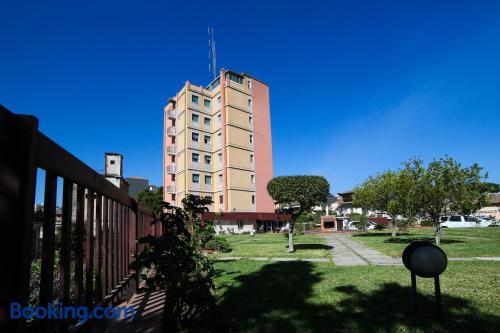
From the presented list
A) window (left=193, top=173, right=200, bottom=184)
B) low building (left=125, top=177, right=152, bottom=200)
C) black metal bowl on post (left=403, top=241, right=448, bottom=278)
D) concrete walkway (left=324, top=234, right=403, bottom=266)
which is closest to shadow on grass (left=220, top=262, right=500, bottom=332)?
black metal bowl on post (left=403, top=241, right=448, bottom=278)

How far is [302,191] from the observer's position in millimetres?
13883

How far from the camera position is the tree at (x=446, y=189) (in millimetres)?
14461

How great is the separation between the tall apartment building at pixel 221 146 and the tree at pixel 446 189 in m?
28.7

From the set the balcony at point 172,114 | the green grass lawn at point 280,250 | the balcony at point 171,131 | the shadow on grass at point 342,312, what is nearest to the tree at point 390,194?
the green grass lawn at point 280,250

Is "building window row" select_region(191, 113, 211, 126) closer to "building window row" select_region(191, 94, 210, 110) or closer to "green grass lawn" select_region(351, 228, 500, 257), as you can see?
"building window row" select_region(191, 94, 210, 110)

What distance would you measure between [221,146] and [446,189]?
32.6m

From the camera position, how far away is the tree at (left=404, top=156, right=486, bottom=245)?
14.5 metres

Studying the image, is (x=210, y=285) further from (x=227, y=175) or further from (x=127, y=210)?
(x=227, y=175)

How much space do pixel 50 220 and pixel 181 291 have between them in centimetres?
170

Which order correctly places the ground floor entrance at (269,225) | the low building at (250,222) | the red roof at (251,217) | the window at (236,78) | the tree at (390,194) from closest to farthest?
the tree at (390,194), the red roof at (251,217), the low building at (250,222), the ground floor entrance at (269,225), the window at (236,78)

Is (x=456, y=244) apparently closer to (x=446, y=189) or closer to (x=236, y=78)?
(x=446, y=189)

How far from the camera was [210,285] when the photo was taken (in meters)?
3.14

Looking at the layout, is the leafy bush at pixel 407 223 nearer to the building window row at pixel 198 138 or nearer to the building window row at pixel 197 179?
the building window row at pixel 197 179

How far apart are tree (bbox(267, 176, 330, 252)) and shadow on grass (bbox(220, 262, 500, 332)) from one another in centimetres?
788
